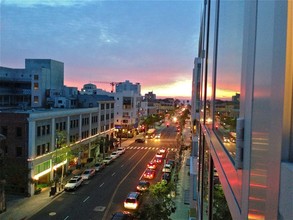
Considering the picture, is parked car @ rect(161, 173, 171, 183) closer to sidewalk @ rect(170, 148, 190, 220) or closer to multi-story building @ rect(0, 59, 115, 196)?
sidewalk @ rect(170, 148, 190, 220)

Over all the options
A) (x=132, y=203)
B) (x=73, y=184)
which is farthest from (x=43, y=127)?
(x=132, y=203)

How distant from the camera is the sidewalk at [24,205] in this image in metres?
22.0

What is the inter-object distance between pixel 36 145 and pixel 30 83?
35.4m

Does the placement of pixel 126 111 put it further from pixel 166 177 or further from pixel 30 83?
pixel 166 177

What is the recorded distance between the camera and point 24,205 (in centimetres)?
2411

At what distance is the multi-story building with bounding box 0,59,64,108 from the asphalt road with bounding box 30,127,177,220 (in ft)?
71.6

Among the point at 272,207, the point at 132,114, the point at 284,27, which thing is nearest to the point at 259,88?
the point at 284,27

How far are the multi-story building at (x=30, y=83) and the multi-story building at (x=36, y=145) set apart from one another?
19.3 m

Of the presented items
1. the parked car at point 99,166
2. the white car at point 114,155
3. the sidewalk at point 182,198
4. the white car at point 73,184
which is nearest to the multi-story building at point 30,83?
the white car at point 114,155

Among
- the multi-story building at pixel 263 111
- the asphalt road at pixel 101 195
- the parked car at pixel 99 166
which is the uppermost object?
the multi-story building at pixel 263 111

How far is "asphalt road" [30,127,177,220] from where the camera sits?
73.2 feet

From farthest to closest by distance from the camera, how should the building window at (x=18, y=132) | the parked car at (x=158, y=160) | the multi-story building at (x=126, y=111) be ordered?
the multi-story building at (x=126, y=111), the parked car at (x=158, y=160), the building window at (x=18, y=132)

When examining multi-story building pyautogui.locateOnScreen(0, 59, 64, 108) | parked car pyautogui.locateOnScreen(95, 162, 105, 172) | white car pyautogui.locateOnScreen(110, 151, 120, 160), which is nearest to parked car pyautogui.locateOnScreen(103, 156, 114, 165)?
white car pyautogui.locateOnScreen(110, 151, 120, 160)

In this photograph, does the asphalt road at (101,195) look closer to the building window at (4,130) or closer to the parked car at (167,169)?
the parked car at (167,169)
